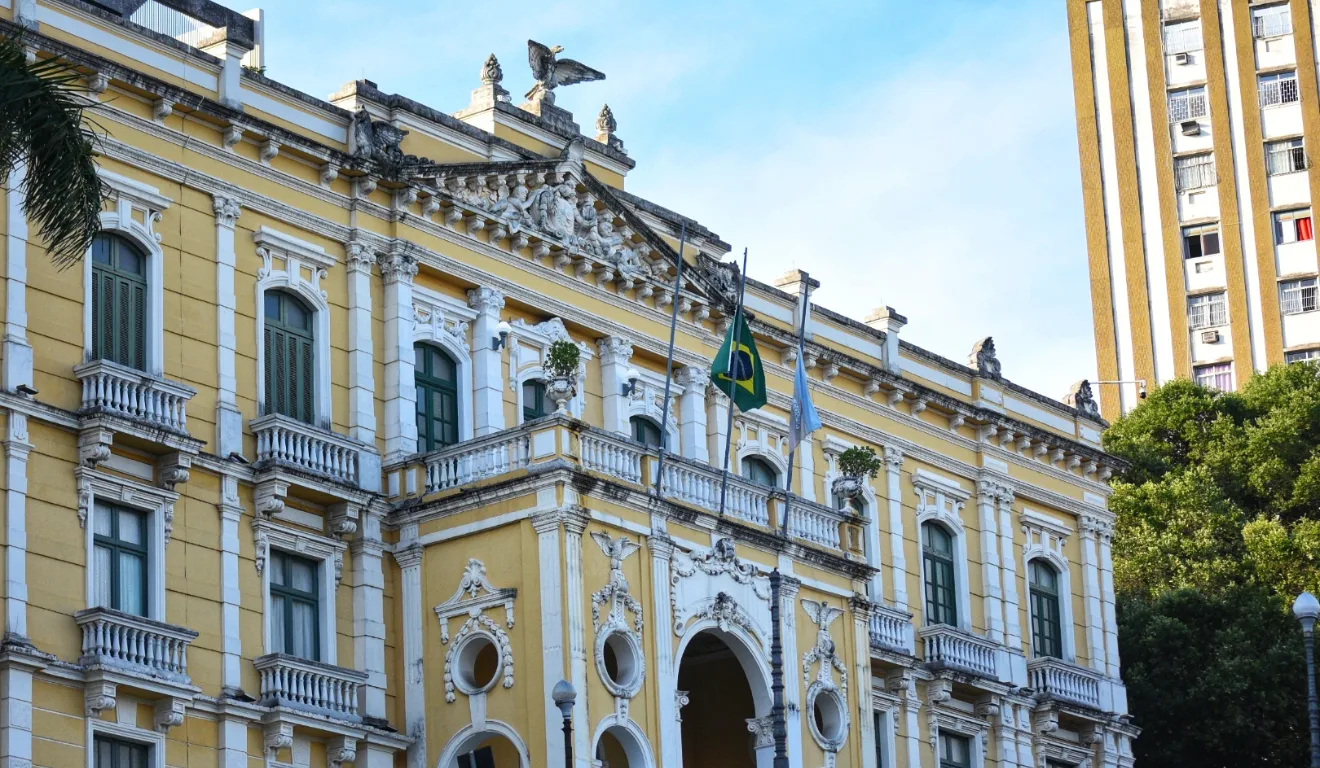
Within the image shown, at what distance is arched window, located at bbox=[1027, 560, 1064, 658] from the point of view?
47750 mm

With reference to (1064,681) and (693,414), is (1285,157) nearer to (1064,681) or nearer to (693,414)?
(1064,681)

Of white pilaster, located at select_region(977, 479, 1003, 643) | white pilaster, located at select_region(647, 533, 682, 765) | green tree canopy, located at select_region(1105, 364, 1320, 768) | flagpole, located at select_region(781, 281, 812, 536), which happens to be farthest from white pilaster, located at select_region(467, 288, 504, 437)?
green tree canopy, located at select_region(1105, 364, 1320, 768)

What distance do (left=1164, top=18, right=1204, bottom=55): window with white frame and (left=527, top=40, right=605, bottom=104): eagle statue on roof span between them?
40.2m

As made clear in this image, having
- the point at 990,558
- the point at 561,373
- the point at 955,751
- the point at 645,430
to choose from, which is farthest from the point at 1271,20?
the point at 561,373

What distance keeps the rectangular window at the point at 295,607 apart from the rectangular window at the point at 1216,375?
45.2 metres

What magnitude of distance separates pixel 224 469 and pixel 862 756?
34.9 feet

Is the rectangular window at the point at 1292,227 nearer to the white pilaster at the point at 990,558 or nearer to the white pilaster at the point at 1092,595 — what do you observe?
the white pilaster at the point at 1092,595

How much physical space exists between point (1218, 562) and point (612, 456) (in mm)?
24508

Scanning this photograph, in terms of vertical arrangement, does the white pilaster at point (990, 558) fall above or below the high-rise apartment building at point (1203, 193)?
below

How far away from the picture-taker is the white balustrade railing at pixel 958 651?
145ft

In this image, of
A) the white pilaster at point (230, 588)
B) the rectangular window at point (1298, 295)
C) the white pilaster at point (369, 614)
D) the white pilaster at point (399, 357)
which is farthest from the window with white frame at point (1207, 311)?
the white pilaster at point (230, 588)

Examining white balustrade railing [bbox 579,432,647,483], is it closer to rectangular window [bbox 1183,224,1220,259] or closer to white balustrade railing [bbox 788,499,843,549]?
white balustrade railing [bbox 788,499,843,549]

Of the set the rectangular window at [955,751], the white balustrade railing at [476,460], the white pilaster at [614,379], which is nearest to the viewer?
the white balustrade railing at [476,460]

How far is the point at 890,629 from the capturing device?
4312 centimetres
